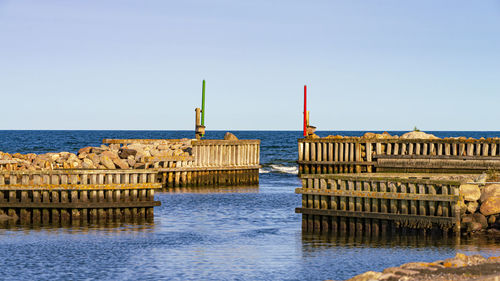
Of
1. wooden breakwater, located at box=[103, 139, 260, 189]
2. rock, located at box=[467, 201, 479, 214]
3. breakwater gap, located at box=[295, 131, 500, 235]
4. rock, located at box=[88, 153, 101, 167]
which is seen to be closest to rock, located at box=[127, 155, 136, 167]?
wooden breakwater, located at box=[103, 139, 260, 189]

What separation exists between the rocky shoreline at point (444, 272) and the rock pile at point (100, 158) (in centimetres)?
2715

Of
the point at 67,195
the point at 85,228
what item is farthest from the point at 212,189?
the point at 85,228

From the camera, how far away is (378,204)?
2341 centimetres

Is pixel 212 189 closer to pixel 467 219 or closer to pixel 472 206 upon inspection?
pixel 472 206

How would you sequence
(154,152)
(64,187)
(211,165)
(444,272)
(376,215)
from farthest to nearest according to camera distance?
(211,165)
(154,152)
(64,187)
(376,215)
(444,272)

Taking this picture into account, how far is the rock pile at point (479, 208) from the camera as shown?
2244 cm

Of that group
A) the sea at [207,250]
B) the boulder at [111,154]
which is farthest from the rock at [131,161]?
the sea at [207,250]

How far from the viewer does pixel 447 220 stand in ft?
72.6

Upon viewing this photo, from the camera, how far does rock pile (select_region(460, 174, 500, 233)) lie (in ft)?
73.6

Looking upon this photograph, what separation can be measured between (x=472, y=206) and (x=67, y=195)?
47.0 feet

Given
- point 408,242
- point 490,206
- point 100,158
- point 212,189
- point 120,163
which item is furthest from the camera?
point 212,189

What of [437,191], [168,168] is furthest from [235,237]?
[168,168]

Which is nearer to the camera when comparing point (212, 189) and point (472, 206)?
point (472, 206)

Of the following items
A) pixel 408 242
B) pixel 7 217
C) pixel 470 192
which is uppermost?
pixel 470 192
